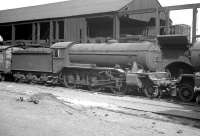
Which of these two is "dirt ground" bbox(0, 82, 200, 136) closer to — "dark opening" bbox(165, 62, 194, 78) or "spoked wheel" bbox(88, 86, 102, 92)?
"spoked wheel" bbox(88, 86, 102, 92)

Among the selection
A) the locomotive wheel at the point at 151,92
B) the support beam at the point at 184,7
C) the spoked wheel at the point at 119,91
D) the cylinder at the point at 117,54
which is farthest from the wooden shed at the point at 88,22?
the locomotive wheel at the point at 151,92

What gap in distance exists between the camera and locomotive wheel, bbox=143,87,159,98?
14.7m

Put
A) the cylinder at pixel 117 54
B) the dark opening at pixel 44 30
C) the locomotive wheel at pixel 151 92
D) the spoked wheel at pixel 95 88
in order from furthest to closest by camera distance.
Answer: the dark opening at pixel 44 30, the spoked wheel at pixel 95 88, the cylinder at pixel 117 54, the locomotive wheel at pixel 151 92

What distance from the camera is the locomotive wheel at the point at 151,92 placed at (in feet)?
48.2

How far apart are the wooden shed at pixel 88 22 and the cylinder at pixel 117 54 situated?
310 centimetres

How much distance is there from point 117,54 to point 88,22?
37.4 feet

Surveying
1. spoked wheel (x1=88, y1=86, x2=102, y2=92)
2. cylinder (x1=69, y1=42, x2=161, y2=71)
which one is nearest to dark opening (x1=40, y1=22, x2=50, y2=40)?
cylinder (x1=69, y1=42, x2=161, y2=71)

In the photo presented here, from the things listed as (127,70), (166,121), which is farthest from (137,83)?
(166,121)

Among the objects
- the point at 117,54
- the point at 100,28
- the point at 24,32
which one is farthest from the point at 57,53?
the point at 24,32

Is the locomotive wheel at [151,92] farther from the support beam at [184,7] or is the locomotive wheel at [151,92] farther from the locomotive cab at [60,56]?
the support beam at [184,7]

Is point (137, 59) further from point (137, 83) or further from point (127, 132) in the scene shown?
point (127, 132)

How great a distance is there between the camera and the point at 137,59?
15.5 metres

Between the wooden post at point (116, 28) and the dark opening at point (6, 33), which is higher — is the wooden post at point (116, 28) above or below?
below

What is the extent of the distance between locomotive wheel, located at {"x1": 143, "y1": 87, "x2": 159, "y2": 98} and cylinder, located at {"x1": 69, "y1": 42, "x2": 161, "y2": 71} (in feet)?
4.08
